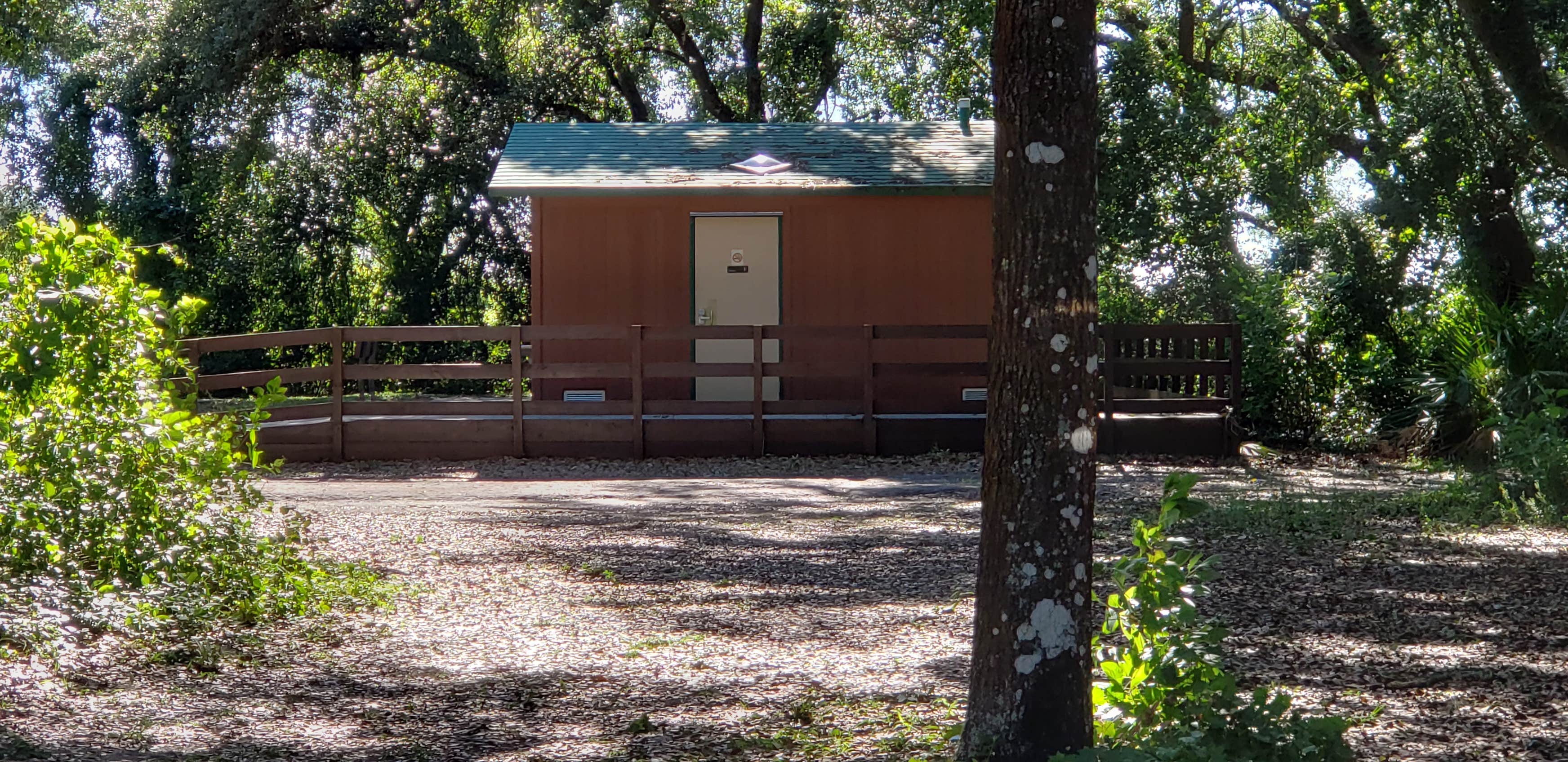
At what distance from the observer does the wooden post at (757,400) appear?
1188cm

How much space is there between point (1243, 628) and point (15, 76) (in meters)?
24.4

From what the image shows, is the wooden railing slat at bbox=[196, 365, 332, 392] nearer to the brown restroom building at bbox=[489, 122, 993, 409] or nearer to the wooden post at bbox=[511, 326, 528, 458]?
the wooden post at bbox=[511, 326, 528, 458]

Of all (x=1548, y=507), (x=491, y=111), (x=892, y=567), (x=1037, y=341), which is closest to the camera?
(x=1037, y=341)

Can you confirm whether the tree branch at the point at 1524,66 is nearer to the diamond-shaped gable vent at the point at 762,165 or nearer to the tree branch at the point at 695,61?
the diamond-shaped gable vent at the point at 762,165

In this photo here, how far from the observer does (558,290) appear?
13.7m

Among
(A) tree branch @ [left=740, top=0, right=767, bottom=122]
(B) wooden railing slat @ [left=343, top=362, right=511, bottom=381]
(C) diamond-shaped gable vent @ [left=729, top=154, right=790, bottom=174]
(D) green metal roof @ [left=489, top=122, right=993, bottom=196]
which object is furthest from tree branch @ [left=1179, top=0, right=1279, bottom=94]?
(B) wooden railing slat @ [left=343, top=362, right=511, bottom=381]

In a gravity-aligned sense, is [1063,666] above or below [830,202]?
below

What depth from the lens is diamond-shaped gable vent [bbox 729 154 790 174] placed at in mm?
13758

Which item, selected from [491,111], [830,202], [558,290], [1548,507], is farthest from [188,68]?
[1548,507]

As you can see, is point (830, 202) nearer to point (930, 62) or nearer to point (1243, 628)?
point (1243, 628)

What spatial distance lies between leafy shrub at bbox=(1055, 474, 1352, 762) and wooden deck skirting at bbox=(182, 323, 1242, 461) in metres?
8.29

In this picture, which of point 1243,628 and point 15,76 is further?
point 15,76

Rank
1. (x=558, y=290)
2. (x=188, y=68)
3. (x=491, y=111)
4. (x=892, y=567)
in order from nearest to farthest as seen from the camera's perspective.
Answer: (x=892, y=567)
(x=558, y=290)
(x=188, y=68)
(x=491, y=111)

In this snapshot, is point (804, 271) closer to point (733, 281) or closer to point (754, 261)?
point (754, 261)
